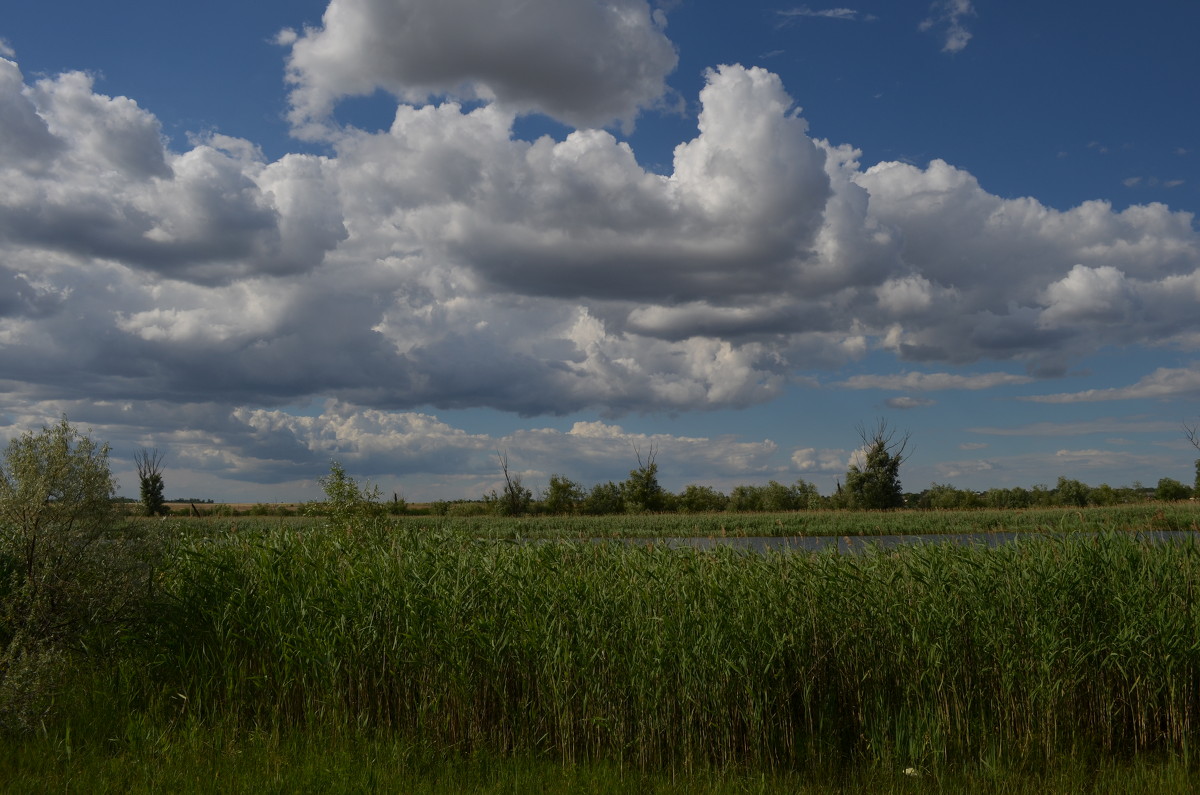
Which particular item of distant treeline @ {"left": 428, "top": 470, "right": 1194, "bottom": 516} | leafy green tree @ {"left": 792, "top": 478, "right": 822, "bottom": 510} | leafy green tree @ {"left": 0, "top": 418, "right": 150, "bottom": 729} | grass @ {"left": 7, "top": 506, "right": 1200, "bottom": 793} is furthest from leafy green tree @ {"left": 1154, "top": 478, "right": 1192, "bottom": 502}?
leafy green tree @ {"left": 0, "top": 418, "right": 150, "bottom": 729}

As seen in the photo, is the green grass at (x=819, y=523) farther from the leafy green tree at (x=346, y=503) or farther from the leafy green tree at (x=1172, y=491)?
the leafy green tree at (x=1172, y=491)

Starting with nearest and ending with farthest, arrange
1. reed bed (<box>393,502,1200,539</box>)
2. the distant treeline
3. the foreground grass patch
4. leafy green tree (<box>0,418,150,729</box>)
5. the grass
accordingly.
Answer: the foreground grass patch → the grass → leafy green tree (<box>0,418,150,729</box>) → reed bed (<box>393,502,1200,539</box>) → the distant treeline

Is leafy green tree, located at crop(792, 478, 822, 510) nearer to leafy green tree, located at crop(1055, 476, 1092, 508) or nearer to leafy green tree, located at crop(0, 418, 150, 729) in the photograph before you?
leafy green tree, located at crop(1055, 476, 1092, 508)

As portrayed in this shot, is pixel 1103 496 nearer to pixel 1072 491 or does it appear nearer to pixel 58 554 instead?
pixel 1072 491

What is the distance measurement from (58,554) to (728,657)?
24.5ft

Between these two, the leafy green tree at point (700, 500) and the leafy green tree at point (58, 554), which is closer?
the leafy green tree at point (58, 554)

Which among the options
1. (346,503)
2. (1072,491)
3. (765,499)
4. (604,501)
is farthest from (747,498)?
(346,503)

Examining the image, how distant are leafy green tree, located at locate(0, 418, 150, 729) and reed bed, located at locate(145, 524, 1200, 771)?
85cm

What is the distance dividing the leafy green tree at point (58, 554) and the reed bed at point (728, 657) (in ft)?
2.79

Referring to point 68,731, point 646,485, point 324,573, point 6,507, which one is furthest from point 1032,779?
point 646,485

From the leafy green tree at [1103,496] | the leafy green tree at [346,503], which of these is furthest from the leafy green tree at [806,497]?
the leafy green tree at [346,503]

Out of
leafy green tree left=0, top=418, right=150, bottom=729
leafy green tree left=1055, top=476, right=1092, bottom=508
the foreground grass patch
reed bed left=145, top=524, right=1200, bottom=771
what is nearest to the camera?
the foreground grass patch

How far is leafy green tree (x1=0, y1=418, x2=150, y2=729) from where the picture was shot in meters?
8.31

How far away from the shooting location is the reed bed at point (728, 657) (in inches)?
295
